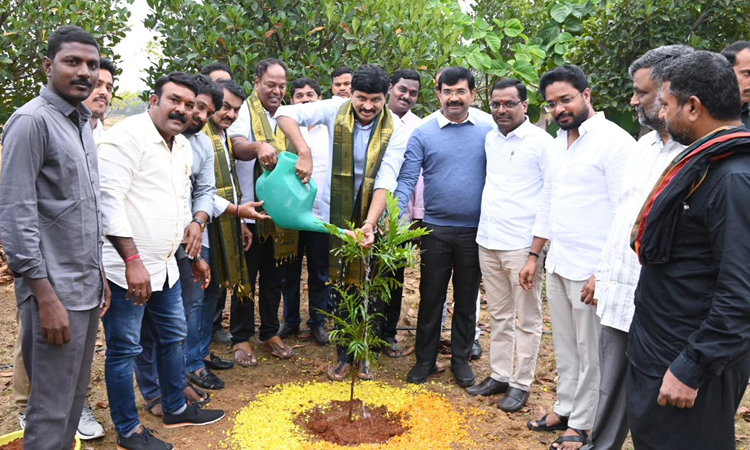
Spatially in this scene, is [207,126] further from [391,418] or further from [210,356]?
[391,418]

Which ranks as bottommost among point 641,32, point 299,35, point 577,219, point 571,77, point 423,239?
point 423,239

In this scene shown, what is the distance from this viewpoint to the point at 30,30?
6285 millimetres

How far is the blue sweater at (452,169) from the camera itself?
4.73m

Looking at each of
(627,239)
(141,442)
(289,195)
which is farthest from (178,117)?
(627,239)

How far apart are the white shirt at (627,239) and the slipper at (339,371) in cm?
229

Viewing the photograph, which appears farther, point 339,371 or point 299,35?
point 299,35

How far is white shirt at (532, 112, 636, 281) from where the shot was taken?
3.71 meters

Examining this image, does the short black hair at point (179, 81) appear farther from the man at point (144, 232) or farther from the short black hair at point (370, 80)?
the short black hair at point (370, 80)

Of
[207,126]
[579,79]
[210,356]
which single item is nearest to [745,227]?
[579,79]

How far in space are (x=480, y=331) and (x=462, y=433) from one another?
208 cm

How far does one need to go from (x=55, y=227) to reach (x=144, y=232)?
75cm

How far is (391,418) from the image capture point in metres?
4.36

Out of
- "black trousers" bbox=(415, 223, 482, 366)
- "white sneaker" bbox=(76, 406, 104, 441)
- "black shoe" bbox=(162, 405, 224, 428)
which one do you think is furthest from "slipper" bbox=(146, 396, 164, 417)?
"black trousers" bbox=(415, 223, 482, 366)

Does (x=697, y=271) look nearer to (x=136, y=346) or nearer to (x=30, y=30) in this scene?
(x=136, y=346)
